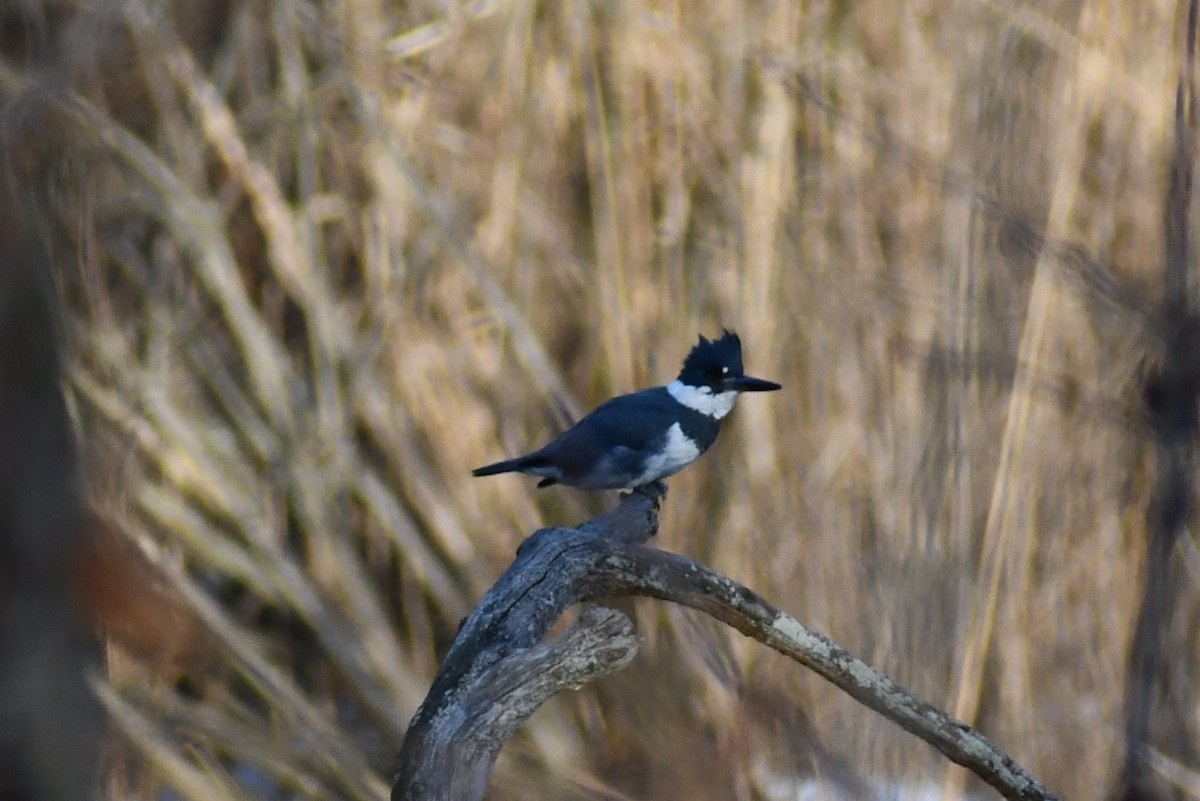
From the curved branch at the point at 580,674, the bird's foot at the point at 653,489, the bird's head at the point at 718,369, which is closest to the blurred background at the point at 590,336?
the bird's head at the point at 718,369

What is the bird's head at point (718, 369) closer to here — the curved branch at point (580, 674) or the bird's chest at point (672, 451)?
the bird's chest at point (672, 451)

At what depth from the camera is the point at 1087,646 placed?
345 cm

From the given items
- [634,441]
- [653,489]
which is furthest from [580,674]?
[653,489]

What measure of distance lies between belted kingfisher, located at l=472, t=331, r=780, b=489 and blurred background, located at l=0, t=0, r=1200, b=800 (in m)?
0.50

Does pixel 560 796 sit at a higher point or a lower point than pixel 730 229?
lower

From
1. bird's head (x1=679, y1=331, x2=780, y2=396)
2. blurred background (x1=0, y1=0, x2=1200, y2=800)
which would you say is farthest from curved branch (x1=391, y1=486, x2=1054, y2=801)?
blurred background (x1=0, y1=0, x2=1200, y2=800)

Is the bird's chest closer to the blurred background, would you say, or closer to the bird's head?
the bird's head

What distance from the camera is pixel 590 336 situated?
355cm

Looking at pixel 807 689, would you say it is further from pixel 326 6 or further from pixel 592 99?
pixel 326 6

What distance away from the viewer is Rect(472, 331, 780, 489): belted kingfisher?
8.46 ft

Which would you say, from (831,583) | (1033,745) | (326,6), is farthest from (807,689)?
(326,6)

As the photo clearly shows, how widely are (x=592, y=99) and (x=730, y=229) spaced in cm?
48

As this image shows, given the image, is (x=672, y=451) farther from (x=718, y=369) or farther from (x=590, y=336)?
(x=590, y=336)

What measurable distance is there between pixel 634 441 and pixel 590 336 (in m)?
0.99
